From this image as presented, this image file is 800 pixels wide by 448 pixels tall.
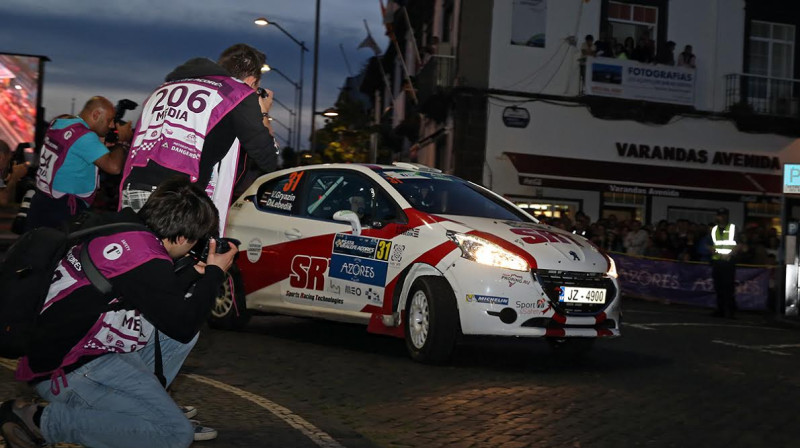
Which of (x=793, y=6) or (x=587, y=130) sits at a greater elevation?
(x=793, y=6)

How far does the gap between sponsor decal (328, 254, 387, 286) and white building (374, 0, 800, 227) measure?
706 inches

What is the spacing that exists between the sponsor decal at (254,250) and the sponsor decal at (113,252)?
5.99 metres

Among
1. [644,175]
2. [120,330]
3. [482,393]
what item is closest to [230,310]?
[482,393]

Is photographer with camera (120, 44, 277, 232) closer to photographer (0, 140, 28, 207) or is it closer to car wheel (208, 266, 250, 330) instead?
photographer (0, 140, 28, 207)

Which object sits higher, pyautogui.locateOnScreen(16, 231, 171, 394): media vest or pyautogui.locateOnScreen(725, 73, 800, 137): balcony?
pyautogui.locateOnScreen(725, 73, 800, 137): balcony

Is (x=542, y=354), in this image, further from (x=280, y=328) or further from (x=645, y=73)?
(x=645, y=73)

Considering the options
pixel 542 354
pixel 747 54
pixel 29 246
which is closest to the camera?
pixel 29 246

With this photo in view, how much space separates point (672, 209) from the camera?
94.5 ft

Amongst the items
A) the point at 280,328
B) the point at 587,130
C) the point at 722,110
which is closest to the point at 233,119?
the point at 280,328

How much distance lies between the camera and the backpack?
3.70 m

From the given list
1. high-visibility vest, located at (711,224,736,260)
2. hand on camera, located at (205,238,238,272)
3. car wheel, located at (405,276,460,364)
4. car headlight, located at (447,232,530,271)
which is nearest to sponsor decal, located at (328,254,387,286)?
car wheel, located at (405,276,460,364)

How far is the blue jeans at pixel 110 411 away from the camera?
13.1 feet

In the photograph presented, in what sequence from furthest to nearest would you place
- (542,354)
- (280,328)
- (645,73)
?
(645,73), (280,328), (542,354)

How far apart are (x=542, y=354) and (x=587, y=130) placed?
19234 mm
